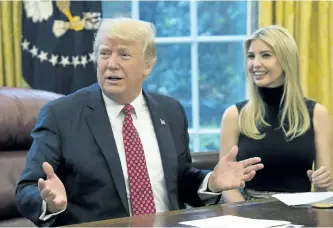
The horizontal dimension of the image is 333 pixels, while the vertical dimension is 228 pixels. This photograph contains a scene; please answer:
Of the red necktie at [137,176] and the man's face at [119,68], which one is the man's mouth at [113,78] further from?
the red necktie at [137,176]

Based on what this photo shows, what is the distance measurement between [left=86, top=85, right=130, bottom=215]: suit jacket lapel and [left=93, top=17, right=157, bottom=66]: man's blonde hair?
0.18 meters

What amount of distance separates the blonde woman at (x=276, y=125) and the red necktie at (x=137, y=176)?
69 centimetres

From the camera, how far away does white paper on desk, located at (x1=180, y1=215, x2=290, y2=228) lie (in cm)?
150

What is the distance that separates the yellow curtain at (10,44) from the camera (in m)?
3.32

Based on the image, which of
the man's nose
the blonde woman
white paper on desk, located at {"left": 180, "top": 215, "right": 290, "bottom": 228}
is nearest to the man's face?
the man's nose

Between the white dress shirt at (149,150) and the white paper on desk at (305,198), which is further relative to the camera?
the white dress shirt at (149,150)

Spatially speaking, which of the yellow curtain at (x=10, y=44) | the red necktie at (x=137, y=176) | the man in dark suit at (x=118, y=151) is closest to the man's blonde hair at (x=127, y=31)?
the man in dark suit at (x=118, y=151)

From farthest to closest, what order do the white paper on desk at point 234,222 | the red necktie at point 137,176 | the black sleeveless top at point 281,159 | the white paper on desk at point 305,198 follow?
1. the black sleeveless top at point 281,159
2. the red necktie at point 137,176
3. the white paper on desk at point 305,198
4. the white paper on desk at point 234,222

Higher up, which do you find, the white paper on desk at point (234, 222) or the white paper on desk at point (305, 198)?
the white paper on desk at point (234, 222)

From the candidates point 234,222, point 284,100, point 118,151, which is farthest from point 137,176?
point 284,100

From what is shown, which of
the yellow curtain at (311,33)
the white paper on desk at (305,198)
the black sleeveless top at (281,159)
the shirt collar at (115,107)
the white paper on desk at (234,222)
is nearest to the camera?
the white paper on desk at (234,222)

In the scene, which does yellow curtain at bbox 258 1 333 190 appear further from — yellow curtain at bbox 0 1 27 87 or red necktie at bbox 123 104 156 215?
red necktie at bbox 123 104 156 215

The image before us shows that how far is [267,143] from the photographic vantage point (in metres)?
2.58

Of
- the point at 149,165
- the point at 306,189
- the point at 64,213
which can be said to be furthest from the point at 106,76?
the point at 306,189
